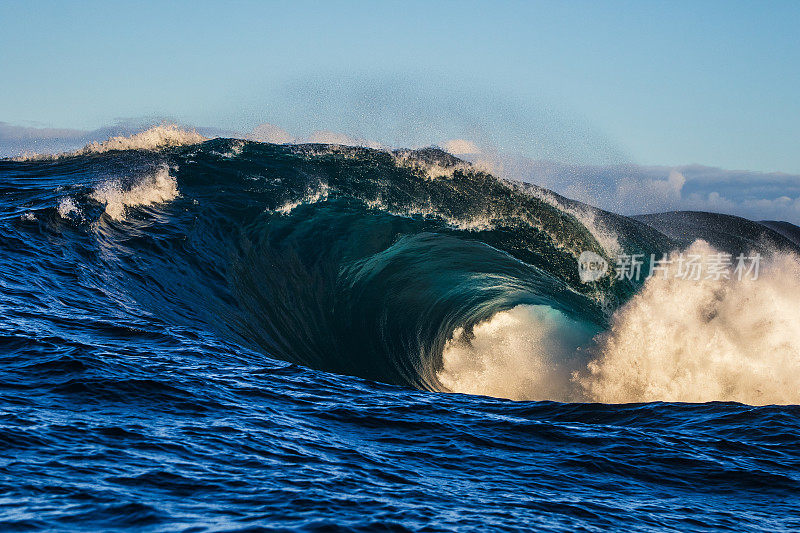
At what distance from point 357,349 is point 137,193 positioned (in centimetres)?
431

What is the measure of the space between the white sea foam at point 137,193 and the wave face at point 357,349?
0.05 m

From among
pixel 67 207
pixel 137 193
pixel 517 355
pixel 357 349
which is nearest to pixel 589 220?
pixel 517 355

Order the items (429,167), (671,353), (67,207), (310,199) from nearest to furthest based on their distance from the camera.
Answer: (67,207)
(671,353)
(310,199)
(429,167)

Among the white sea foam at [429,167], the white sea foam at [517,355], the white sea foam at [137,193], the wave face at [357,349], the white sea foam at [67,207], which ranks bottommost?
the white sea foam at [517,355]

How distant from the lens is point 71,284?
7.45 meters

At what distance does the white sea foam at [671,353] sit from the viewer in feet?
36.6

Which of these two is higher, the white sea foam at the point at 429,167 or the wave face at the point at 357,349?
the white sea foam at the point at 429,167

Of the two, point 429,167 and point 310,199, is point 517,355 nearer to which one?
point 429,167

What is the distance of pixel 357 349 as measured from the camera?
36.7 feet

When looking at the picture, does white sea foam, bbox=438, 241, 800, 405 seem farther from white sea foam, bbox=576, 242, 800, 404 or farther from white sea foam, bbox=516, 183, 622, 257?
white sea foam, bbox=516, 183, 622, 257

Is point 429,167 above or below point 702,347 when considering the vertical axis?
above

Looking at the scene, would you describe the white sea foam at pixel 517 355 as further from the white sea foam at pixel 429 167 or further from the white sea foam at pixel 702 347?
the white sea foam at pixel 429 167

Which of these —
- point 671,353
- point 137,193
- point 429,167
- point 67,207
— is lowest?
point 671,353

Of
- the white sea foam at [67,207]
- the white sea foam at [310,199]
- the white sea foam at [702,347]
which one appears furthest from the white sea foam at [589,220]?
the white sea foam at [67,207]
